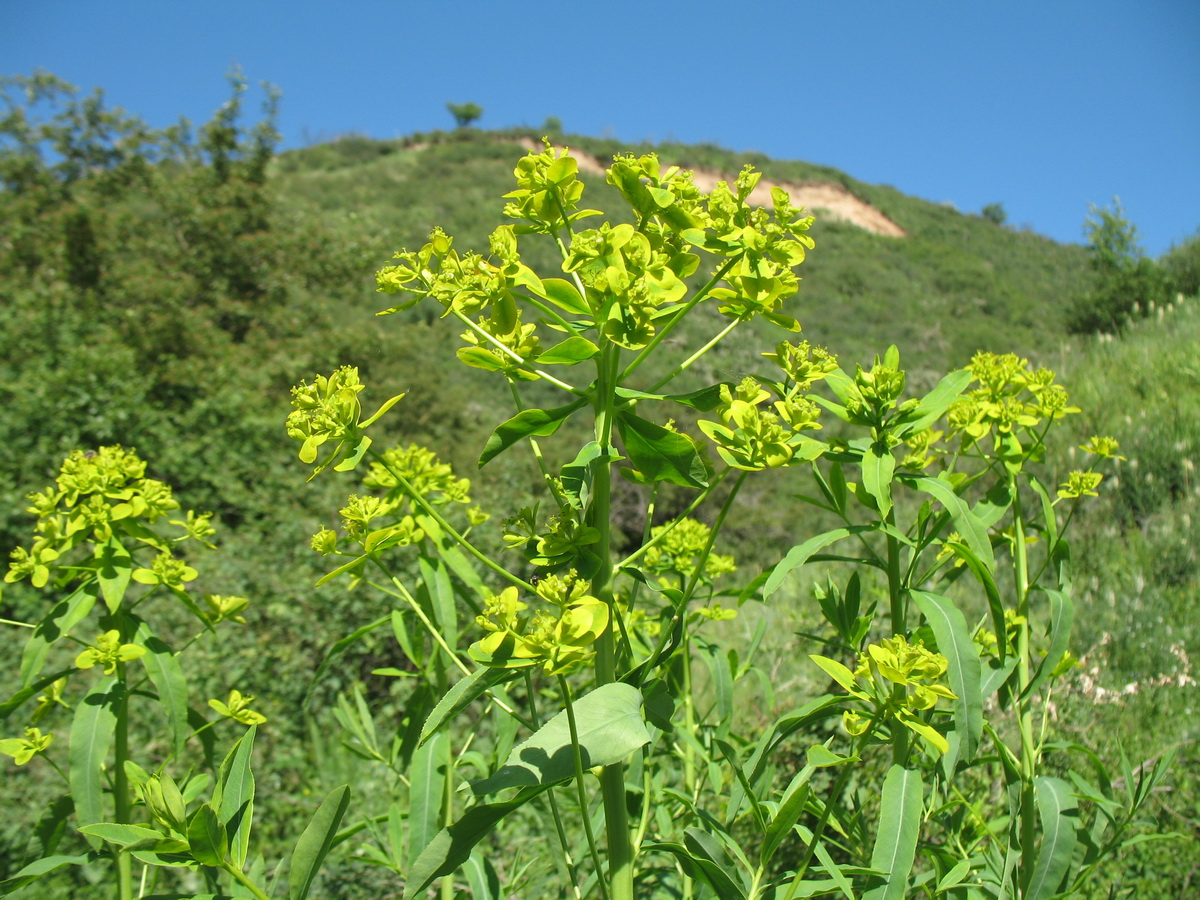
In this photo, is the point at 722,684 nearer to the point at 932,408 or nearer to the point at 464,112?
the point at 932,408

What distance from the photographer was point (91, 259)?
11344 millimetres

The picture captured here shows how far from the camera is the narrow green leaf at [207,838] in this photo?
2.90 ft

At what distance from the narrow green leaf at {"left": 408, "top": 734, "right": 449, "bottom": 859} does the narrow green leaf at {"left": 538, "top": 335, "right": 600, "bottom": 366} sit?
0.80 m

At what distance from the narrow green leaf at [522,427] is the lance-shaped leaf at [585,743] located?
0.33m

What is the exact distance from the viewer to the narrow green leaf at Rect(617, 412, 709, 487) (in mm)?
932

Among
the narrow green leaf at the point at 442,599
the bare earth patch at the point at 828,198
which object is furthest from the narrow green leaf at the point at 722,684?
the bare earth patch at the point at 828,198

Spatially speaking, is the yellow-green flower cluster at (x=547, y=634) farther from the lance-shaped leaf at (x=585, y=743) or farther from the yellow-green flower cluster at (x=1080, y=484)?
the yellow-green flower cluster at (x=1080, y=484)

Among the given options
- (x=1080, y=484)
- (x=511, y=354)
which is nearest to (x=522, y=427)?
(x=511, y=354)

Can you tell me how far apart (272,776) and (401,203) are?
921 inches

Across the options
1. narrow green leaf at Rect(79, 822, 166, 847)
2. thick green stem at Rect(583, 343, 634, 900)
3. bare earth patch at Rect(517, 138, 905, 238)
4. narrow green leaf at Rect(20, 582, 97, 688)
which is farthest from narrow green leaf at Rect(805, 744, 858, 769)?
bare earth patch at Rect(517, 138, 905, 238)

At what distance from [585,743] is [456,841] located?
A: 7.5 inches

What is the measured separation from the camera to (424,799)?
1310 mm

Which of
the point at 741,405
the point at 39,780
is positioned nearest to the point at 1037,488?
the point at 741,405

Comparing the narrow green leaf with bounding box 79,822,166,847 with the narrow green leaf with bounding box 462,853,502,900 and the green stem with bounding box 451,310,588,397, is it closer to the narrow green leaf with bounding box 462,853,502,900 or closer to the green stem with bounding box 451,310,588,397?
the narrow green leaf with bounding box 462,853,502,900
